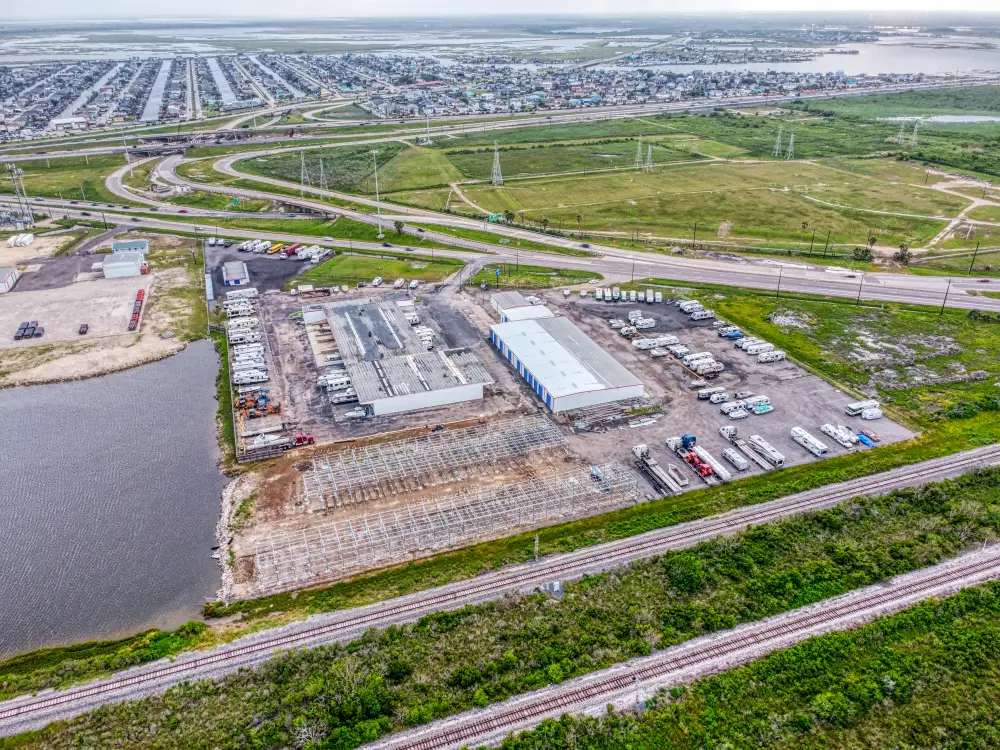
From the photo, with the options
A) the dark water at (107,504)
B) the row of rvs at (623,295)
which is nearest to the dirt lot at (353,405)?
the dark water at (107,504)

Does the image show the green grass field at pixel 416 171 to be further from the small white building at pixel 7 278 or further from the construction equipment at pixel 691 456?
the construction equipment at pixel 691 456

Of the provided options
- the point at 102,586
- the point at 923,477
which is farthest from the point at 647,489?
the point at 102,586

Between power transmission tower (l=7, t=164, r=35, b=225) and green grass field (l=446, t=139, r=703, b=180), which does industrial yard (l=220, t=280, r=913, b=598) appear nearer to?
power transmission tower (l=7, t=164, r=35, b=225)

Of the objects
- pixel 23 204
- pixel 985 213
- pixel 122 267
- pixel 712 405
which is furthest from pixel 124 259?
pixel 985 213

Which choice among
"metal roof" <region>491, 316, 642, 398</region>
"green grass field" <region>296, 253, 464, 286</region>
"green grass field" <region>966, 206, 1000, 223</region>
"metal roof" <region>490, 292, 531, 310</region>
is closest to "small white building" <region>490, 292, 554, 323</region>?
"metal roof" <region>490, 292, 531, 310</region>

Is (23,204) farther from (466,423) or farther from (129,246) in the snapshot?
(466,423)

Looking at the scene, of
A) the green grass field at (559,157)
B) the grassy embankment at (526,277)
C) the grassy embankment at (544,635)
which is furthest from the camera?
the green grass field at (559,157)
